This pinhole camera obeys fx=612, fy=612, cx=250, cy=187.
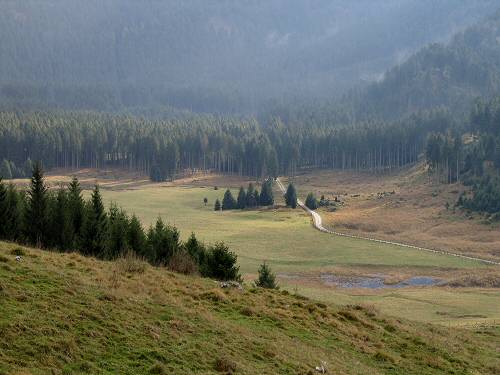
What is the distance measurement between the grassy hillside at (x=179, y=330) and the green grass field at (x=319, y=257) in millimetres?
18138

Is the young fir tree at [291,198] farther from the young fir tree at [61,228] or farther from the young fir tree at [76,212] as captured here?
the young fir tree at [61,228]

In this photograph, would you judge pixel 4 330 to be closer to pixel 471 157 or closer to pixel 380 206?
pixel 380 206

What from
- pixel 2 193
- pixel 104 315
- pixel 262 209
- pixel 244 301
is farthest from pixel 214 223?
pixel 104 315

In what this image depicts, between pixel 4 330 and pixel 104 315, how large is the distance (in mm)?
3651

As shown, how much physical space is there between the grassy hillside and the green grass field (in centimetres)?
1814

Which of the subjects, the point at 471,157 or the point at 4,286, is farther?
the point at 471,157

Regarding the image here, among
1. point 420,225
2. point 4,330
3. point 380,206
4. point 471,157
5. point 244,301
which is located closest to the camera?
point 4,330

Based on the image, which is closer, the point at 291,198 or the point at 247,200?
the point at 291,198

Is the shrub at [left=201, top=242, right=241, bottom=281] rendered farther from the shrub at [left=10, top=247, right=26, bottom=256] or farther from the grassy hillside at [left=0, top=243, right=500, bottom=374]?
the shrub at [left=10, top=247, right=26, bottom=256]

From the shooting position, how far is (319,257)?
81.4m

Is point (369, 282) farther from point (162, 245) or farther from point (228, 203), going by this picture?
point (228, 203)

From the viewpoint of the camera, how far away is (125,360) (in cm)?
1886

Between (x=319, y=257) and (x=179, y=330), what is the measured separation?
60.7m

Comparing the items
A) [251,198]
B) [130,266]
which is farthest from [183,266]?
[251,198]
